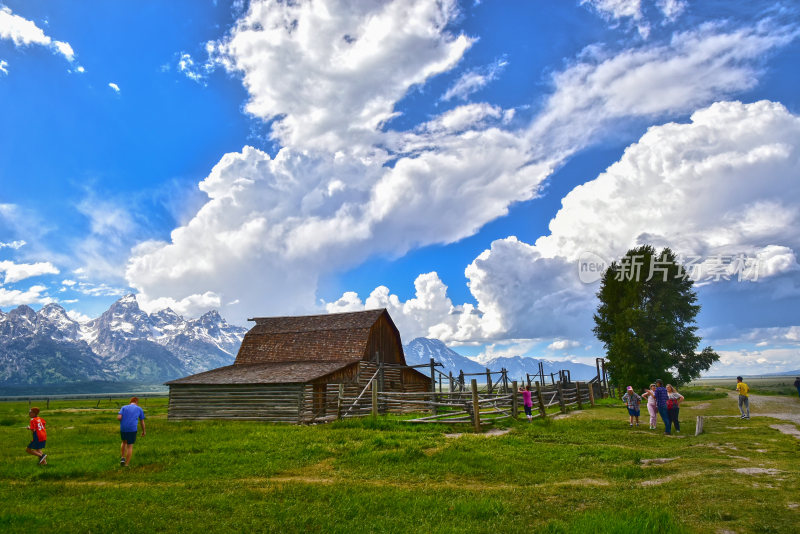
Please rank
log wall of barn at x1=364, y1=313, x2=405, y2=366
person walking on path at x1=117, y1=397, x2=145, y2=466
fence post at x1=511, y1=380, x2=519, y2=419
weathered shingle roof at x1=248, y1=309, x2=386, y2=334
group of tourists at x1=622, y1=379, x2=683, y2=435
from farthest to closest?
weathered shingle roof at x1=248, y1=309, x2=386, y2=334 → log wall of barn at x1=364, y1=313, x2=405, y2=366 → fence post at x1=511, y1=380, x2=519, y2=419 → group of tourists at x1=622, y1=379, x2=683, y2=435 → person walking on path at x1=117, y1=397, x2=145, y2=466

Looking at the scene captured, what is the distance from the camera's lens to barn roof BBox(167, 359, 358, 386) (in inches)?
1123

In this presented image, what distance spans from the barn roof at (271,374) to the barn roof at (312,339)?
148cm

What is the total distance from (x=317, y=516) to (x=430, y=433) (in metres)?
11.5

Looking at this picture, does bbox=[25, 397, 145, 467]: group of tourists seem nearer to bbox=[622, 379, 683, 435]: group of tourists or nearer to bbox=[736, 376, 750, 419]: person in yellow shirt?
bbox=[622, 379, 683, 435]: group of tourists

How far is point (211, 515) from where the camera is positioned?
25.1 feet

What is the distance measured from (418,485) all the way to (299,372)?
71.0ft

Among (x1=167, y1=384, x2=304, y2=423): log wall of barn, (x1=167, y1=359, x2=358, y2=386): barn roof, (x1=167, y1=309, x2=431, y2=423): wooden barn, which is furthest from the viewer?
(x1=167, y1=359, x2=358, y2=386): barn roof

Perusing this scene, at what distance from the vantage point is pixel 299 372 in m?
30.2

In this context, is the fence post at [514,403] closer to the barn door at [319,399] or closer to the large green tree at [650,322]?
the barn door at [319,399]

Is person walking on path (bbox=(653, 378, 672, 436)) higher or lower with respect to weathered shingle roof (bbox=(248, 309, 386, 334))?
lower

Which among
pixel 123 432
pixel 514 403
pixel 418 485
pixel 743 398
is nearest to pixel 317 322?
pixel 514 403

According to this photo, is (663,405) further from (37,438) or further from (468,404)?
(37,438)

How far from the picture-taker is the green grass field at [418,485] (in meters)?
7.04

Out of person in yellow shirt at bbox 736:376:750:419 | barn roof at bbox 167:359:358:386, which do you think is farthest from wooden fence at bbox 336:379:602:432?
person in yellow shirt at bbox 736:376:750:419
